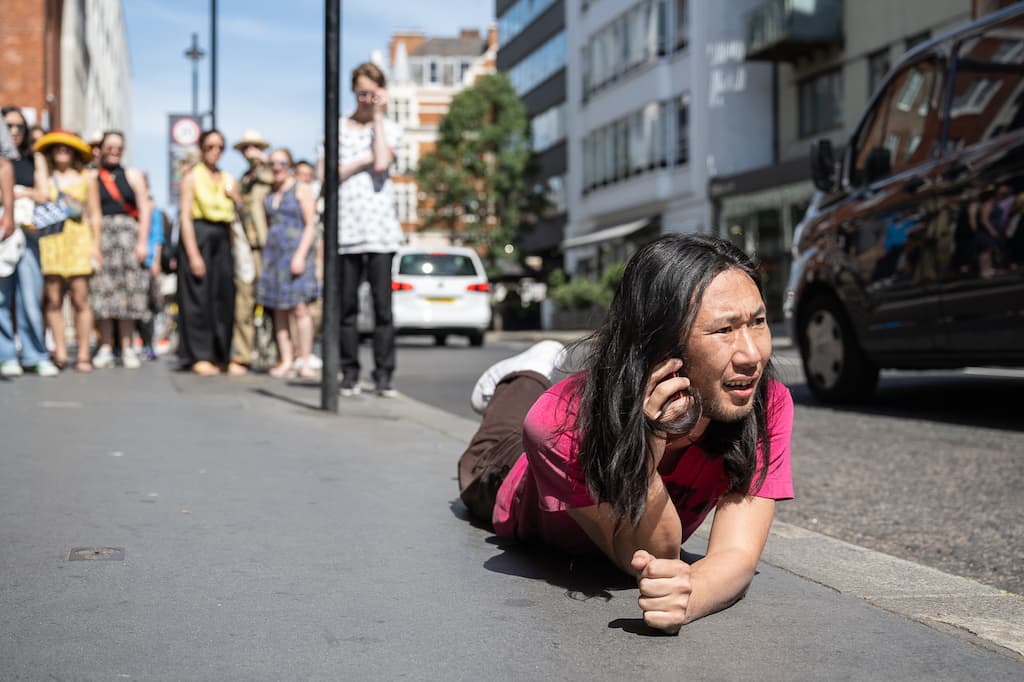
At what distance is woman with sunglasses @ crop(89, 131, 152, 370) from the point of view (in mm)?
12445

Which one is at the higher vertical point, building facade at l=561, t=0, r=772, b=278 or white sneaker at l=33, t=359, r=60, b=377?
building facade at l=561, t=0, r=772, b=278

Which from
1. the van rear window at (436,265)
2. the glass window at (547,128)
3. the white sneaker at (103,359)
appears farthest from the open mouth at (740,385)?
the glass window at (547,128)

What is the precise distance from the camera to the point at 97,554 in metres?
3.69

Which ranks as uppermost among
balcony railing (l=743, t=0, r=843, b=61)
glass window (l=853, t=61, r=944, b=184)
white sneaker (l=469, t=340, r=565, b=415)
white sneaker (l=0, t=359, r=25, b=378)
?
balcony railing (l=743, t=0, r=843, b=61)

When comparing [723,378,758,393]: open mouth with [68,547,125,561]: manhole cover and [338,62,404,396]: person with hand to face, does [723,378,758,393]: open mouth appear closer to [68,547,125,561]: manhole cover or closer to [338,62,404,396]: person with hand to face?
[68,547,125,561]: manhole cover

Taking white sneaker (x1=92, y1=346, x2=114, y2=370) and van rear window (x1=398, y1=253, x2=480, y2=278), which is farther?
van rear window (x1=398, y1=253, x2=480, y2=278)

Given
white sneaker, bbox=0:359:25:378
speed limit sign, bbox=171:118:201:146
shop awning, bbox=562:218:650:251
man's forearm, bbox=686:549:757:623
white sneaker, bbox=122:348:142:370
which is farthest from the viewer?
shop awning, bbox=562:218:650:251

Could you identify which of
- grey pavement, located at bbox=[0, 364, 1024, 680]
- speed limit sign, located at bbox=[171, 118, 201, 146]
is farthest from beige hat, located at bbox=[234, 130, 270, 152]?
speed limit sign, located at bbox=[171, 118, 201, 146]

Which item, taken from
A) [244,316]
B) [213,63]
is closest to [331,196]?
[244,316]

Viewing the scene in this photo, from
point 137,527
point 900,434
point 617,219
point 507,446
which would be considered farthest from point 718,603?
point 617,219

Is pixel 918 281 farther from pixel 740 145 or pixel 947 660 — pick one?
pixel 740 145

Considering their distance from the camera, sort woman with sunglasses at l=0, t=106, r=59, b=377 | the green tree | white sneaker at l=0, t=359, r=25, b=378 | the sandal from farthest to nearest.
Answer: the green tree
the sandal
woman with sunglasses at l=0, t=106, r=59, b=377
white sneaker at l=0, t=359, r=25, b=378

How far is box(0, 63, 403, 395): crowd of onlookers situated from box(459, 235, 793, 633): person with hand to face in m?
6.33

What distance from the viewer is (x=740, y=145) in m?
36.8
